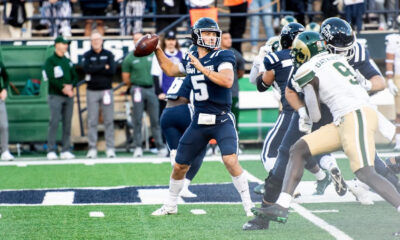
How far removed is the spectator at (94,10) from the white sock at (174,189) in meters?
8.70

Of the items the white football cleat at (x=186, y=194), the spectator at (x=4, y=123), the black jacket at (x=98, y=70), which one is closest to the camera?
the white football cleat at (x=186, y=194)

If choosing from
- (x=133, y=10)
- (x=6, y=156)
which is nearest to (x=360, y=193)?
(x=6, y=156)

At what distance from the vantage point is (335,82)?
235 inches

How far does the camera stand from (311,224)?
6.53 metres

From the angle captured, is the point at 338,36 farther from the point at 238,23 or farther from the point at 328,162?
the point at 238,23

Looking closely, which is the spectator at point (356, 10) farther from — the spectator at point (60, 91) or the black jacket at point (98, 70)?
the spectator at point (60, 91)

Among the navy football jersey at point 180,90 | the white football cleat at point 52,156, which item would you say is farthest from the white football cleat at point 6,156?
the navy football jersey at point 180,90

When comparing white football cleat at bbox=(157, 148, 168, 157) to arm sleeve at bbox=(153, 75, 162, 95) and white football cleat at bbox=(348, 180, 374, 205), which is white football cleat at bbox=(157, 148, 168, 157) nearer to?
arm sleeve at bbox=(153, 75, 162, 95)

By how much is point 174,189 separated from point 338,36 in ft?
6.37

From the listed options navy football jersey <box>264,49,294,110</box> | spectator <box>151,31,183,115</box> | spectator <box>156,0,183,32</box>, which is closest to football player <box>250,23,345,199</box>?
navy football jersey <box>264,49,294,110</box>

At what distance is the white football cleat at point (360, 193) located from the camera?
7.60 metres

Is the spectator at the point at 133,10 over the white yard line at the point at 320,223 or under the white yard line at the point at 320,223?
over

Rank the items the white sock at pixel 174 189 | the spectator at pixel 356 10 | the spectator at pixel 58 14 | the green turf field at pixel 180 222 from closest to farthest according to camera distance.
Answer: the green turf field at pixel 180 222 < the white sock at pixel 174 189 < the spectator at pixel 356 10 < the spectator at pixel 58 14

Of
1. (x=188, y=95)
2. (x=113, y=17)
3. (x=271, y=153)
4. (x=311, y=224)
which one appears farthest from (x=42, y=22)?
(x=311, y=224)
